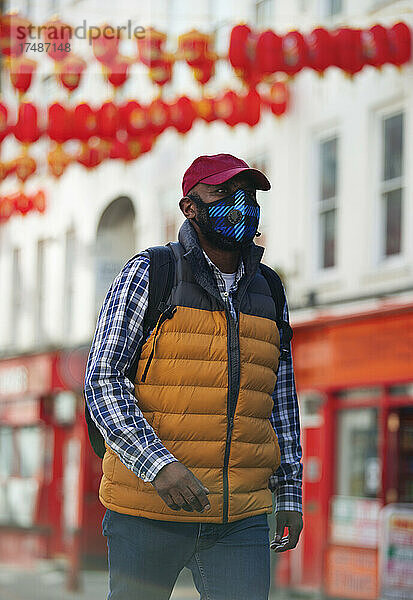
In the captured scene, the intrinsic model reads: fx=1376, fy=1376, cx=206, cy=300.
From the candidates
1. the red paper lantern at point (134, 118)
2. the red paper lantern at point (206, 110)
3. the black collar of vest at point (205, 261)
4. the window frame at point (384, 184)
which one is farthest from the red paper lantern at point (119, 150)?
the black collar of vest at point (205, 261)

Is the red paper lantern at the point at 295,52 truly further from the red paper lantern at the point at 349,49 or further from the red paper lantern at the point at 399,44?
the red paper lantern at the point at 399,44

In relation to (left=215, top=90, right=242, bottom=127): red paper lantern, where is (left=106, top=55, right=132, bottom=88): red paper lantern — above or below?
above

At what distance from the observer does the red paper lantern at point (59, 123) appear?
14.8 metres

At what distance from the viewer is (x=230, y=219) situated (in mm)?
3916

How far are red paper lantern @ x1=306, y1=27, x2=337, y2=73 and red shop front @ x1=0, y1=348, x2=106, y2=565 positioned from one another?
8.22 metres

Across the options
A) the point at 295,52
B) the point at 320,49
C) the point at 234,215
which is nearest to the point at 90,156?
the point at 295,52

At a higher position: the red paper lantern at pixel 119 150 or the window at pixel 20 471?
the red paper lantern at pixel 119 150

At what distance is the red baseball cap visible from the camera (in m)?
3.92

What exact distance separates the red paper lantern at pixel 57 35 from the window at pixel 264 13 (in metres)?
5.53

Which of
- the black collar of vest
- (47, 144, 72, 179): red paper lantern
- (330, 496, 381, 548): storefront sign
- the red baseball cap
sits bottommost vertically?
(330, 496, 381, 548): storefront sign

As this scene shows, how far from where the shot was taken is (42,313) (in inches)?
975

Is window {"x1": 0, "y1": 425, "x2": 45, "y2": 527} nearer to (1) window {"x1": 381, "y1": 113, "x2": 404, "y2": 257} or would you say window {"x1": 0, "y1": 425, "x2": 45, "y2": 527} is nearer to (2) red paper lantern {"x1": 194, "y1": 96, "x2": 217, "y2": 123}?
(2) red paper lantern {"x1": 194, "y1": 96, "x2": 217, "y2": 123}

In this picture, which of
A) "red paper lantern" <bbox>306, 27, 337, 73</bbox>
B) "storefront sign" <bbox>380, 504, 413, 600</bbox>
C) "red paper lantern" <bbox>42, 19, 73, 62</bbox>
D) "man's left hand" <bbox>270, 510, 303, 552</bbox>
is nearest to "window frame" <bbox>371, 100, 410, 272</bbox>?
"red paper lantern" <bbox>306, 27, 337, 73</bbox>

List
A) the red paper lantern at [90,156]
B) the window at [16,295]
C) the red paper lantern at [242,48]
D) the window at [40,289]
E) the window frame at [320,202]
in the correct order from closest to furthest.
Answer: the red paper lantern at [242,48] → the window frame at [320,202] → the red paper lantern at [90,156] → the window at [40,289] → the window at [16,295]
